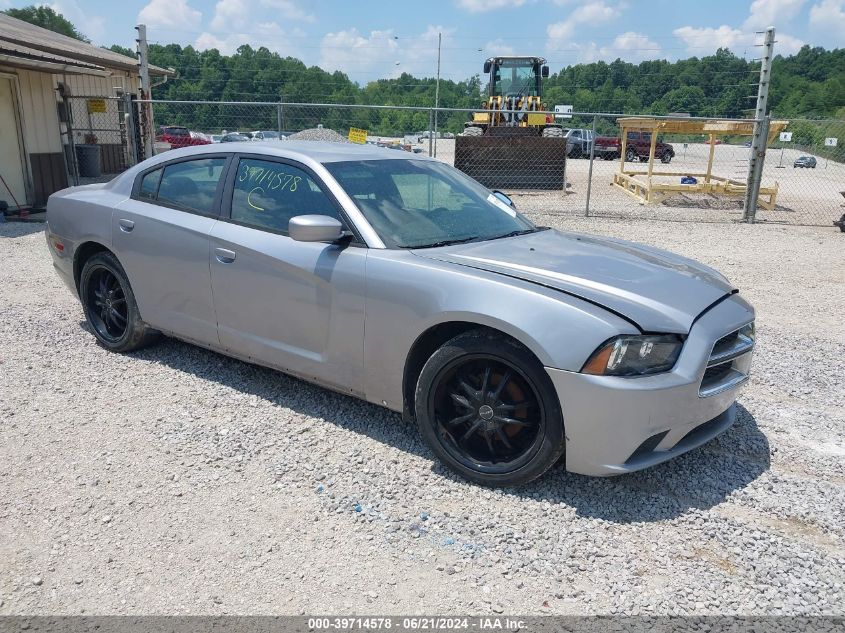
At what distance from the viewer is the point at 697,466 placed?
364 centimetres

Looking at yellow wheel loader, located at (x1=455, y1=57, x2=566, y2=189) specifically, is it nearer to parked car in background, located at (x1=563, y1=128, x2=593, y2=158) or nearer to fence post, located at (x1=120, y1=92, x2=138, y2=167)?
fence post, located at (x1=120, y1=92, x2=138, y2=167)

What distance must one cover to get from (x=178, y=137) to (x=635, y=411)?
2911 cm

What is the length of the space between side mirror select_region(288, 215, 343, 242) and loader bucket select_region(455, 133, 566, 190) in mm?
13584

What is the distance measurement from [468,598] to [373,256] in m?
1.77

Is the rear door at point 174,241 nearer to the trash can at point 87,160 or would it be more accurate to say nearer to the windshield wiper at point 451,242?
the windshield wiper at point 451,242

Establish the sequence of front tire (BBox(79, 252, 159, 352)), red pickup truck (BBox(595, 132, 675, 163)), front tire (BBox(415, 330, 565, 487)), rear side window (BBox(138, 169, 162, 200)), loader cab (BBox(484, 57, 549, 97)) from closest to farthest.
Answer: front tire (BBox(415, 330, 565, 487)) → rear side window (BBox(138, 169, 162, 200)) → front tire (BBox(79, 252, 159, 352)) → loader cab (BBox(484, 57, 549, 97)) → red pickup truck (BBox(595, 132, 675, 163))

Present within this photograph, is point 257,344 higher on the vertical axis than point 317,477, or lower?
higher

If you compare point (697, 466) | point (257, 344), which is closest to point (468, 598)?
point (697, 466)

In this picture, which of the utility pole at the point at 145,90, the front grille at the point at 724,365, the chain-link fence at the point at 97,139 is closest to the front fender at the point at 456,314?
the front grille at the point at 724,365

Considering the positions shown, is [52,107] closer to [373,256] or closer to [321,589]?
[373,256]

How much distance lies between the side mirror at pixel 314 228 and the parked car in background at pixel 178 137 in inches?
960

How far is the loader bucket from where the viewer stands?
1697 cm

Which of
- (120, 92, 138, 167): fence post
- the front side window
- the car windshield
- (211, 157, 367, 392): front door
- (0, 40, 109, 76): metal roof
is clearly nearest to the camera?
(211, 157, 367, 392): front door

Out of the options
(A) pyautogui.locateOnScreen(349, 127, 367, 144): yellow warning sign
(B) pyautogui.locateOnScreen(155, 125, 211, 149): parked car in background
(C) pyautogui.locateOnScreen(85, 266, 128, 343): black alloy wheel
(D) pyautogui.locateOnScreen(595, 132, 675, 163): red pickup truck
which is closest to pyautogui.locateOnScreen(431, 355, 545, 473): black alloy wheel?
(C) pyautogui.locateOnScreen(85, 266, 128, 343): black alloy wheel
